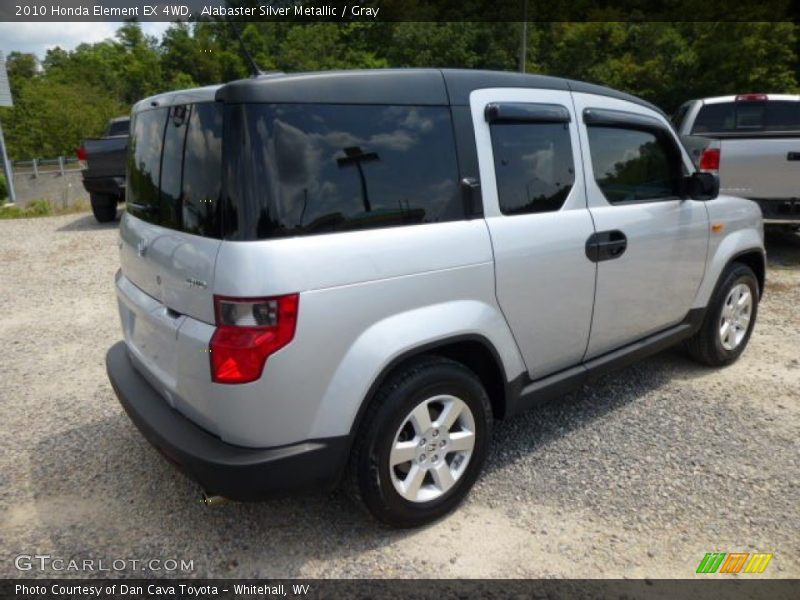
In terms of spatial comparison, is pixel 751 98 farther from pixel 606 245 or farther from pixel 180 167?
pixel 180 167

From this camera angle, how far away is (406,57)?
132ft

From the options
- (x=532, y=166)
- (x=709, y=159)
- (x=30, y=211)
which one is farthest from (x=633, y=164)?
(x=30, y=211)

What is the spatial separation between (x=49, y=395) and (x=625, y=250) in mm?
4010

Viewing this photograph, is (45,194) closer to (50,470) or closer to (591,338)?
(50,470)

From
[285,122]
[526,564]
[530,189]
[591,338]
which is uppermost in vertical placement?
[285,122]

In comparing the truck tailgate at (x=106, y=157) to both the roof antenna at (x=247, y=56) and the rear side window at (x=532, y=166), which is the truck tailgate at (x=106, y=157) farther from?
the rear side window at (x=532, y=166)

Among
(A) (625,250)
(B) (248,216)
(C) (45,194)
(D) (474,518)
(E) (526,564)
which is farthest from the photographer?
(C) (45,194)

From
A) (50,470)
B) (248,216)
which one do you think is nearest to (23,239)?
(50,470)

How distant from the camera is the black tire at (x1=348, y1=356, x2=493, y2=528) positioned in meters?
2.29

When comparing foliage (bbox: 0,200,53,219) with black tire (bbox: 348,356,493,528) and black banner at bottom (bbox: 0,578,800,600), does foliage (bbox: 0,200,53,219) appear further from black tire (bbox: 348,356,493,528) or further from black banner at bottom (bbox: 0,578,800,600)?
black tire (bbox: 348,356,493,528)

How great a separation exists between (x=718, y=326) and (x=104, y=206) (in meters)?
11.2

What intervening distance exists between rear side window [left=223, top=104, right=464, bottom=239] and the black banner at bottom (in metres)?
1.43

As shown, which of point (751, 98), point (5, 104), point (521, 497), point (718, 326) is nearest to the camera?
point (521, 497)

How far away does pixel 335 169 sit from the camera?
216 cm
